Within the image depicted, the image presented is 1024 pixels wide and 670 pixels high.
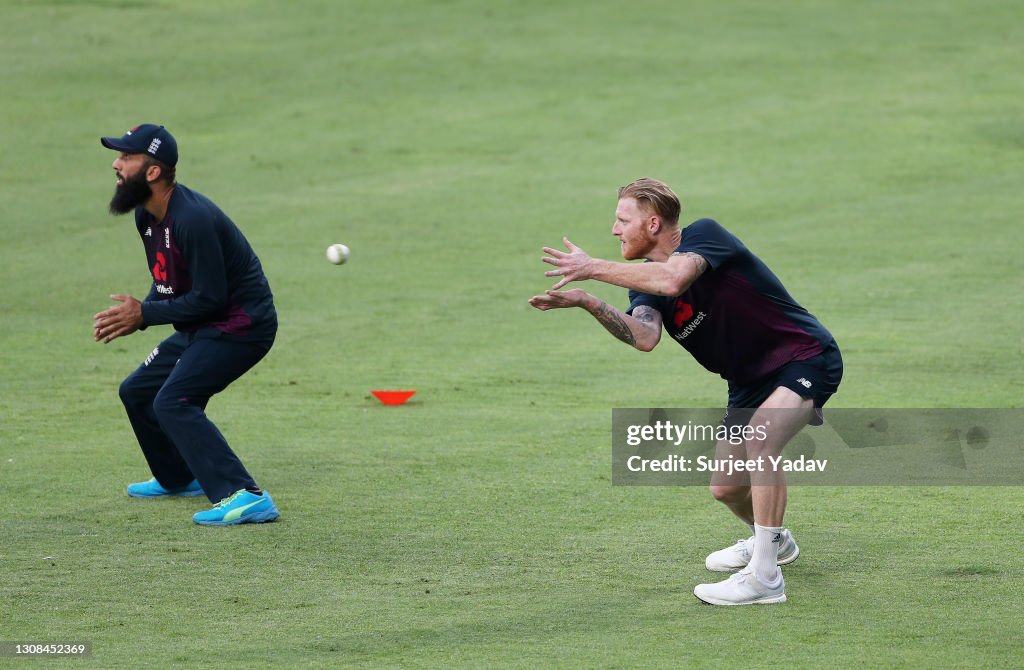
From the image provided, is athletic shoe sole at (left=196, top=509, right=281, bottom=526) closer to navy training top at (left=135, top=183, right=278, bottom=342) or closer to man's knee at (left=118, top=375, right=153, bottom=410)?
man's knee at (left=118, top=375, right=153, bottom=410)

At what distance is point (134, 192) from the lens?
8945mm

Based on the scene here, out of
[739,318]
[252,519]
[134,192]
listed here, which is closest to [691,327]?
[739,318]

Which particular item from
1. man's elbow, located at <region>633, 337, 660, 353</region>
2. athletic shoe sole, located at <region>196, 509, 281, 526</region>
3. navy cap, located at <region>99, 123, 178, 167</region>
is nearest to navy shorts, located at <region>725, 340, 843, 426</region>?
man's elbow, located at <region>633, 337, 660, 353</region>

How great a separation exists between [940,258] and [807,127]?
7.06 meters

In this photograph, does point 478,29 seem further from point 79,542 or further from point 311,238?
point 79,542

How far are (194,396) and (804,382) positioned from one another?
3787 mm

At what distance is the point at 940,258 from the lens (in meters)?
18.0

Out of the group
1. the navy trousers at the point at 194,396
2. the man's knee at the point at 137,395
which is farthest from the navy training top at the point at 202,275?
the man's knee at the point at 137,395

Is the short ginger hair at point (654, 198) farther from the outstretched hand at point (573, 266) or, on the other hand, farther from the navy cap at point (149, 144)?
the navy cap at point (149, 144)

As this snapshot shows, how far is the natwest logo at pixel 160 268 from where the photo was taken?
912cm

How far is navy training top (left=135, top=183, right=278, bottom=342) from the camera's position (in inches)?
348

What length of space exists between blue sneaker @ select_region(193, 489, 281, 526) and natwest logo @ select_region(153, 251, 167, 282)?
1.44 metres

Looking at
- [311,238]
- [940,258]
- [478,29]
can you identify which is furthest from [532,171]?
[478,29]

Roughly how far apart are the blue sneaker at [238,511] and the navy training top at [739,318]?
9.06 ft
